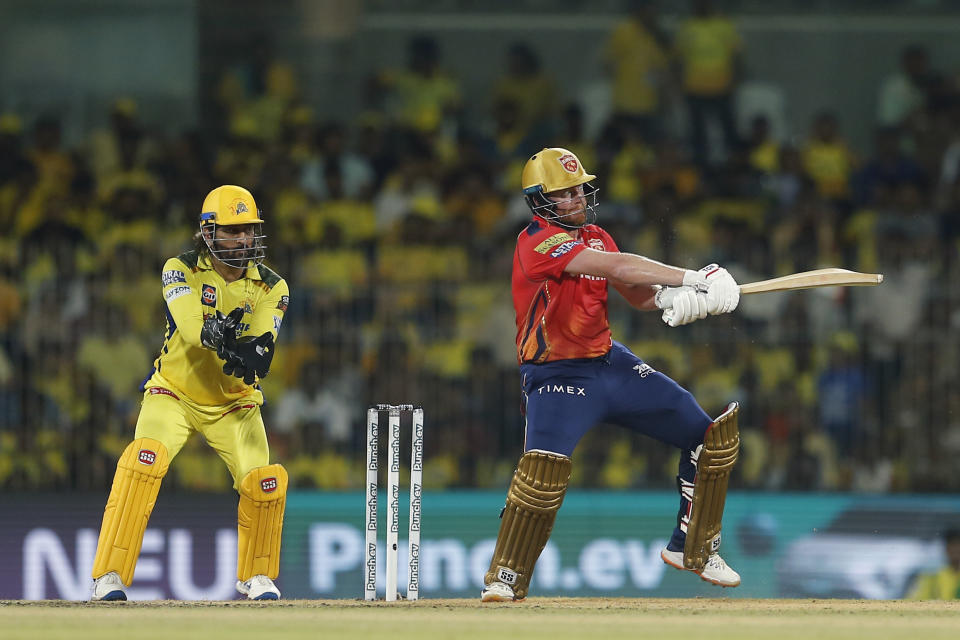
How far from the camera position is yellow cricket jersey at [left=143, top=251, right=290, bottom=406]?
8719 mm

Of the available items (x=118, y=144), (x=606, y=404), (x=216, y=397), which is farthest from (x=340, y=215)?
(x=606, y=404)

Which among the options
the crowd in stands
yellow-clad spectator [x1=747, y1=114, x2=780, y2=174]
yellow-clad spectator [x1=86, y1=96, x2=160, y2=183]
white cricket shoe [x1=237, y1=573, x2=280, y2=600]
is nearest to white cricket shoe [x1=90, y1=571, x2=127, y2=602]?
white cricket shoe [x1=237, y1=573, x2=280, y2=600]

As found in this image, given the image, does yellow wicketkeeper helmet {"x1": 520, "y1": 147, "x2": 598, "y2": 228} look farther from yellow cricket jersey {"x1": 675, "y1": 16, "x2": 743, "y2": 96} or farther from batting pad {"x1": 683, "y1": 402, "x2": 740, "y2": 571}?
yellow cricket jersey {"x1": 675, "y1": 16, "x2": 743, "y2": 96}

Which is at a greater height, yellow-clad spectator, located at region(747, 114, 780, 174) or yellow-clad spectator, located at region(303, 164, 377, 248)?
yellow-clad spectator, located at region(747, 114, 780, 174)

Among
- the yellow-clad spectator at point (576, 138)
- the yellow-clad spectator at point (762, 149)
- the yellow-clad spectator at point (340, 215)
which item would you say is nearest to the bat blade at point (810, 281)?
the yellow-clad spectator at point (340, 215)

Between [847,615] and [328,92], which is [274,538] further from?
[328,92]

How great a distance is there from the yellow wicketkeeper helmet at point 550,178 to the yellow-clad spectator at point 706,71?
7.90 m

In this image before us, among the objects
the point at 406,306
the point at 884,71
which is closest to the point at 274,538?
the point at 406,306

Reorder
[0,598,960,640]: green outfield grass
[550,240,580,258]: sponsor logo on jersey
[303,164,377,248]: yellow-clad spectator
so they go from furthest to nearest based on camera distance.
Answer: [303,164,377,248]: yellow-clad spectator < [550,240,580,258]: sponsor logo on jersey < [0,598,960,640]: green outfield grass

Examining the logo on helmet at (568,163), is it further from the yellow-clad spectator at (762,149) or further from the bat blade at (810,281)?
the yellow-clad spectator at (762,149)

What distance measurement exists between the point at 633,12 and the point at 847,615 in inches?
414

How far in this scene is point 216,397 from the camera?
880 centimetres

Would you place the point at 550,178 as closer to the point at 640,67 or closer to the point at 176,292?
the point at 176,292

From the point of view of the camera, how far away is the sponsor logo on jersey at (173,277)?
862 centimetres
